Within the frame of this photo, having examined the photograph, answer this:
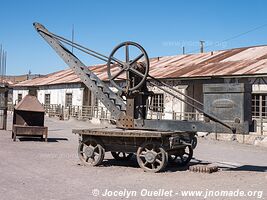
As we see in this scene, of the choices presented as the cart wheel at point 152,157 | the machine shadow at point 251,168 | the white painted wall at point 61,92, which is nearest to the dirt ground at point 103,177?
the machine shadow at point 251,168

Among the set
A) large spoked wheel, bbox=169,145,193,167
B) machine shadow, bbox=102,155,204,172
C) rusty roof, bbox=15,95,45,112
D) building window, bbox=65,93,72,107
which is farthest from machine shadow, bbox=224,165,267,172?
building window, bbox=65,93,72,107

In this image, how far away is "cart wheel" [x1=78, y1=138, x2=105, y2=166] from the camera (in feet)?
28.7

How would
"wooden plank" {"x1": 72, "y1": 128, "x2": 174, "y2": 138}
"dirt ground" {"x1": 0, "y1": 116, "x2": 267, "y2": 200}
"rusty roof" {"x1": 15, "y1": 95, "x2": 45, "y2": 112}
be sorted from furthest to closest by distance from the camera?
"rusty roof" {"x1": 15, "y1": 95, "x2": 45, "y2": 112}
"wooden plank" {"x1": 72, "y1": 128, "x2": 174, "y2": 138}
"dirt ground" {"x1": 0, "y1": 116, "x2": 267, "y2": 200}

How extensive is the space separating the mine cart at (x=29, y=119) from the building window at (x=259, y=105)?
8990mm

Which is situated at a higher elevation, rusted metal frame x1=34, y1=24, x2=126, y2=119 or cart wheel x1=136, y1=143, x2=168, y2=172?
rusted metal frame x1=34, y1=24, x2=126, y2=119

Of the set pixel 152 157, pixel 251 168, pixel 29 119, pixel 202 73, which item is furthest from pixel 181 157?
pixel 202 73

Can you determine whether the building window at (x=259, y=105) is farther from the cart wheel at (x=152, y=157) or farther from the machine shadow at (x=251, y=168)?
the cart wheel at (x=152, y=157)

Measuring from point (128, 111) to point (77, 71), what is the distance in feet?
6.76

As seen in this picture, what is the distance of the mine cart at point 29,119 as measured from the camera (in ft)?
46.5

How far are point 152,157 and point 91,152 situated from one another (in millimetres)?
1602

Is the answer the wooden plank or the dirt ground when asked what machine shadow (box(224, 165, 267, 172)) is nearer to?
the dirt ground

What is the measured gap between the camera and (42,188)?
20.0 ft

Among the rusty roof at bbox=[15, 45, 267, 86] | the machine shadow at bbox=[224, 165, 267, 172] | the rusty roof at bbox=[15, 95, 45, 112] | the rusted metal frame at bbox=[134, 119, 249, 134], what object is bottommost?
the machine shadow at bbox=[224, 165, 267, 172]

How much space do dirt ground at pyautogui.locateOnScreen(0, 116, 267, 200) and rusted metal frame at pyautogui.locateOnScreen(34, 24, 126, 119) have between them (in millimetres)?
1424
